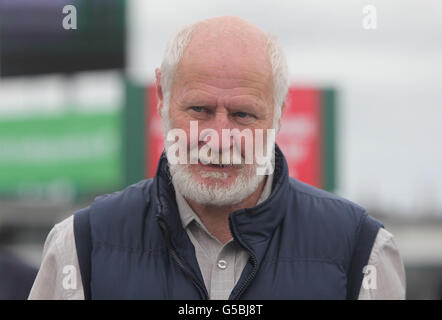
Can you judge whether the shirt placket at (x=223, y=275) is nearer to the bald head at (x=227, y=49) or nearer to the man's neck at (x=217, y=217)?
the man's neck at (x=217, y=217)

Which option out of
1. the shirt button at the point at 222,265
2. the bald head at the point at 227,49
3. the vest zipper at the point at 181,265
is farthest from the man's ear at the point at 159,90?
the shirt button at the point at 222,265

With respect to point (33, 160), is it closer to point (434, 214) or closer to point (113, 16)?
point (113, 16)

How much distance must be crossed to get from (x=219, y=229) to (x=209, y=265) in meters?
0.13

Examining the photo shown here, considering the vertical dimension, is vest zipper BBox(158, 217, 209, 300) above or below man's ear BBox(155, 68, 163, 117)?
below

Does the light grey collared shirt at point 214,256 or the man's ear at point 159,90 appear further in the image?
the man's ear at point 159,90

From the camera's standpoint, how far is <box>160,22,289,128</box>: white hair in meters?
2.54

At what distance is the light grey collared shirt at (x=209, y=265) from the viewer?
2.47 metres

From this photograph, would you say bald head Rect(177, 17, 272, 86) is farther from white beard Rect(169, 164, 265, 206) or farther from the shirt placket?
the shirt placket

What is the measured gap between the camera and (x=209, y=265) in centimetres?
250

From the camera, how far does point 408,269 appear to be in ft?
78.6

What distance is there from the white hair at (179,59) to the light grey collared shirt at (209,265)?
0.39 metres
